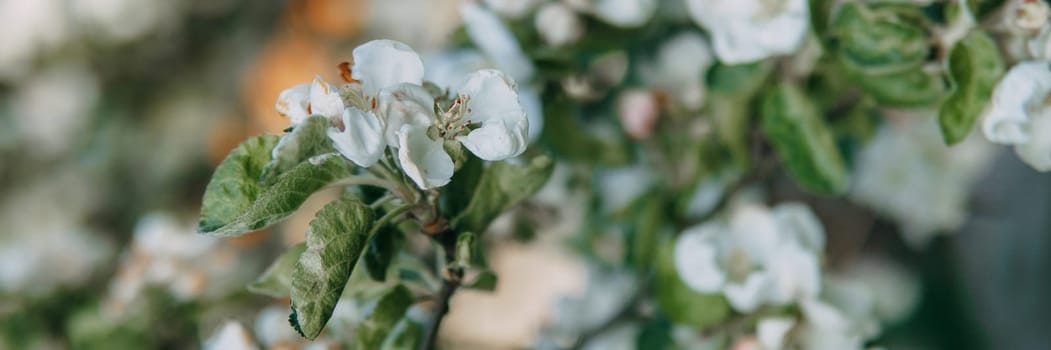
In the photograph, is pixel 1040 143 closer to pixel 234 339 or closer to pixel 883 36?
pixel 883 36

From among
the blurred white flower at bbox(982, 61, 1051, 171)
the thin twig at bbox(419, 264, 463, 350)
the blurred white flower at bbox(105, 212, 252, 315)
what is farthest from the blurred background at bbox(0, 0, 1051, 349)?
the blurred white flower at bbox(982, 61, 1051, 171)

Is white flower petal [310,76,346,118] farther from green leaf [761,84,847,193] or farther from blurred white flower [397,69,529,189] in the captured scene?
green leaf [761,84,847,193]

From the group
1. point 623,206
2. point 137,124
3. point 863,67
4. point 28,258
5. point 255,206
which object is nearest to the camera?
point 255,206

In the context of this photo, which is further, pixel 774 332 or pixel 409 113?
pixel 774 332

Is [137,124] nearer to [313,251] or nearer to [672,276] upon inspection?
[672,276]

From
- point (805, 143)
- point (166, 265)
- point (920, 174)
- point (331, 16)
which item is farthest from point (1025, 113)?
point (331, 16)

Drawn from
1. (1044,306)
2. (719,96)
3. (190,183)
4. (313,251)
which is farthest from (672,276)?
(190,183)
